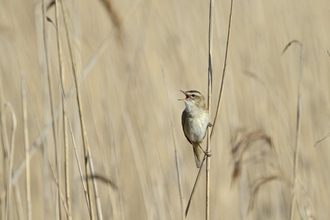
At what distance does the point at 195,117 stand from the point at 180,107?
1.26 metres

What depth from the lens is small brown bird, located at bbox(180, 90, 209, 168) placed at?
2.69m

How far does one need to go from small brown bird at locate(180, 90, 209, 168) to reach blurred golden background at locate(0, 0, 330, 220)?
0.60ft

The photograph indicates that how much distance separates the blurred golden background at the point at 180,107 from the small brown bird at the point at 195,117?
0.18 metres

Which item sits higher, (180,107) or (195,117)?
(180,107)

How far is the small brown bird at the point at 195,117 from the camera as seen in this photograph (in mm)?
2689

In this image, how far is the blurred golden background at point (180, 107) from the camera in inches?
116

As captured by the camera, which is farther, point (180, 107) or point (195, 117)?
point (180, 107)

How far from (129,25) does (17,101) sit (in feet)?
4.16

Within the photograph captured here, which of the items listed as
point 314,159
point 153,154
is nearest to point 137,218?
point 153,154

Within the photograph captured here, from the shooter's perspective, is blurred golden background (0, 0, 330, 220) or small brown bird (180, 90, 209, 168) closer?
small brown bird (180, 90, 209, 168)

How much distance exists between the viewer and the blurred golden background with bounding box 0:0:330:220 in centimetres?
295

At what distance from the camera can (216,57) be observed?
12.9 ft

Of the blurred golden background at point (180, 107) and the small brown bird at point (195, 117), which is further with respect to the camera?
the blurred golden background at point (180, 107)

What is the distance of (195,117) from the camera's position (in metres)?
2.71
